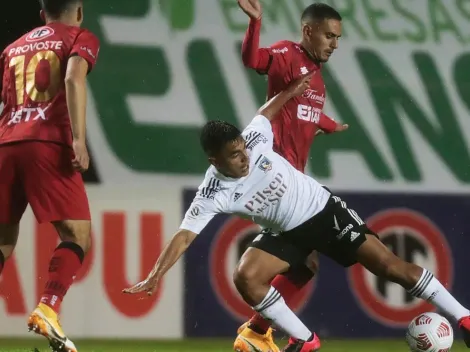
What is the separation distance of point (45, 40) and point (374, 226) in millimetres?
2776

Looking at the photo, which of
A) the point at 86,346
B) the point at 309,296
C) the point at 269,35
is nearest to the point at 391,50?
the point at 269,35

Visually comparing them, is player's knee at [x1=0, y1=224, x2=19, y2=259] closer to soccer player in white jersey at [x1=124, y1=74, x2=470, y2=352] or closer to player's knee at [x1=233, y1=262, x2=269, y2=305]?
soccer player in white jersey at [x1=124, y1=74, x2=470, y2=352]

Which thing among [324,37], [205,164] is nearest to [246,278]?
[324,37]

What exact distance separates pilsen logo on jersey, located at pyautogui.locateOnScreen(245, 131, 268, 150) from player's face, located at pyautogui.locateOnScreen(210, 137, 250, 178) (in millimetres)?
151

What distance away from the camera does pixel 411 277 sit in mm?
4449

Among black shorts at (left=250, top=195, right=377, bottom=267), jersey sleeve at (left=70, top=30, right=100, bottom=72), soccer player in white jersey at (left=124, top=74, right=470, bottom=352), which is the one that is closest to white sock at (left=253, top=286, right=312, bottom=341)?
soccer player in white jersey at (left=124, top=74, right=470, bottom=352)

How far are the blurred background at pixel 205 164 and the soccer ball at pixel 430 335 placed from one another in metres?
1.76

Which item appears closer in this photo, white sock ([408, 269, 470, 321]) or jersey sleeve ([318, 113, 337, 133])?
white sock ([408, 269, 470, 321])

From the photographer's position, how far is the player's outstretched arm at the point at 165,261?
151 inches

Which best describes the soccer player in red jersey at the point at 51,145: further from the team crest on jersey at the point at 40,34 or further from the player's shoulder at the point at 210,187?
the player's shoulder at the point at 210,187

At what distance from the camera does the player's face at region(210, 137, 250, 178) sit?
4.21 meters

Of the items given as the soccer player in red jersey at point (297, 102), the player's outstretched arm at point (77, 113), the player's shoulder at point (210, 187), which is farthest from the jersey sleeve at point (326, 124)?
the player's outstretched arm at point (77, 113)

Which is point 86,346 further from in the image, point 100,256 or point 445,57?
point 445,57

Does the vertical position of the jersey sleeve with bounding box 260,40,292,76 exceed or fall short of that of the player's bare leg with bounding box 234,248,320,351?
it exceeds it
